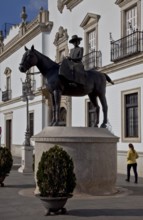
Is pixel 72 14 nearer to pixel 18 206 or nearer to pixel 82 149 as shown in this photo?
pixel 82 149

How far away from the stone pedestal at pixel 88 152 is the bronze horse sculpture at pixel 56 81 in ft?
2.33

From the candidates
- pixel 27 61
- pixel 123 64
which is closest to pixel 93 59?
pixel 123 64

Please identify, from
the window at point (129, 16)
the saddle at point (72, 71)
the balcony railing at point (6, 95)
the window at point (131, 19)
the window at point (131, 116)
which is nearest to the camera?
the saddle at point (72, 71)

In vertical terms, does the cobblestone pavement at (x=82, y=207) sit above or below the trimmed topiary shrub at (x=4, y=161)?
below

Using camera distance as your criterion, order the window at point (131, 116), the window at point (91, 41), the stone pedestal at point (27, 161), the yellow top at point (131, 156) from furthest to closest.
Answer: the window at point (91, 41) → the stone pedestal at point (27, 161) → the window at point (131, 116) → the yellow top at point (131, 156)

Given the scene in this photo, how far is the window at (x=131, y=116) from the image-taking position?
63.4ft

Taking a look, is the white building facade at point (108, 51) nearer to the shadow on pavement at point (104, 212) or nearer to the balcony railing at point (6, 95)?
the balcony railing at point (6, 95)

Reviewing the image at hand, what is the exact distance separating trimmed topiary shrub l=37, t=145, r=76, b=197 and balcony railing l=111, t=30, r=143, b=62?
10.6 m

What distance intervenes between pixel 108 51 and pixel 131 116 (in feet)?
12.7

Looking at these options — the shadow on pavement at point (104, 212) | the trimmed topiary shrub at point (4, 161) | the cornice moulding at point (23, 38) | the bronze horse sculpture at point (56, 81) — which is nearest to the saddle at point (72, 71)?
the bronze horse sculpture at point (56, 81)

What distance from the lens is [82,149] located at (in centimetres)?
1118

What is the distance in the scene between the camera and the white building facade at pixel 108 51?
762 inches

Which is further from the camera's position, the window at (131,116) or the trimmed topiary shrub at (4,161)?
the window at (131,116)

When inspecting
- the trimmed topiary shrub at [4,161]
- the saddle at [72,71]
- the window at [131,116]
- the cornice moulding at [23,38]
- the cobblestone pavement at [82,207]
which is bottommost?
the cobblestone pavement at [82,207]
